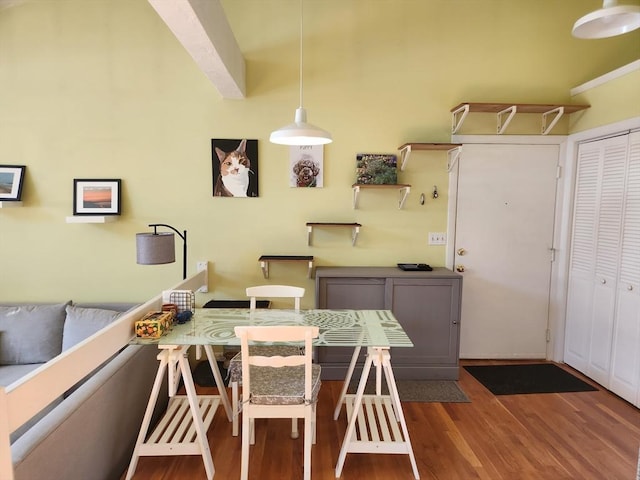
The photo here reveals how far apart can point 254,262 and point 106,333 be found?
5.06ft

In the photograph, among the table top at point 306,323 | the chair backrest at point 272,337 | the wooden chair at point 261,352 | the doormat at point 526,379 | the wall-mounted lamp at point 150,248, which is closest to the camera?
the chair backrest at point 272,337

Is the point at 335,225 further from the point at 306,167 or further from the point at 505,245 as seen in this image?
the point at 505,245

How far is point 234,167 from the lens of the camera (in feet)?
10.1

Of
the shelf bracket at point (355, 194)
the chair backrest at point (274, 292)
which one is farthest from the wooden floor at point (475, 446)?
the shelf bracket at point (355, 194)

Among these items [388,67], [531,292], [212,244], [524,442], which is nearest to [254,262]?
[212,244]

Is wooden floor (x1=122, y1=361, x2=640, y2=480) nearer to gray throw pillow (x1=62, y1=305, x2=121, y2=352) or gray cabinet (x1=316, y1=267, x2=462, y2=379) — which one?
gray cabinet (x1=316, y1=267, x2=462, y2=379)

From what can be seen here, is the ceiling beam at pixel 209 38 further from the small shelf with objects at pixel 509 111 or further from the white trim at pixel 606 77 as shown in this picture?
the white trim at pixel 606 77

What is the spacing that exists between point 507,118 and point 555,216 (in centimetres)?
97

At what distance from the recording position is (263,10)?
2.99 m

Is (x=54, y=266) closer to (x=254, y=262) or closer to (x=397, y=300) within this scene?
(x=254, y=262)

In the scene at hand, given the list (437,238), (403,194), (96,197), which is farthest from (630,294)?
(96,197)

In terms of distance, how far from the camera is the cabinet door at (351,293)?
290 cm

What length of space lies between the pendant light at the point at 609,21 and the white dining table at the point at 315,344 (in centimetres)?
190

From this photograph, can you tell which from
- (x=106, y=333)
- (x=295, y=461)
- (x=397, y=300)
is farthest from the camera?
(x=397, y=300)
